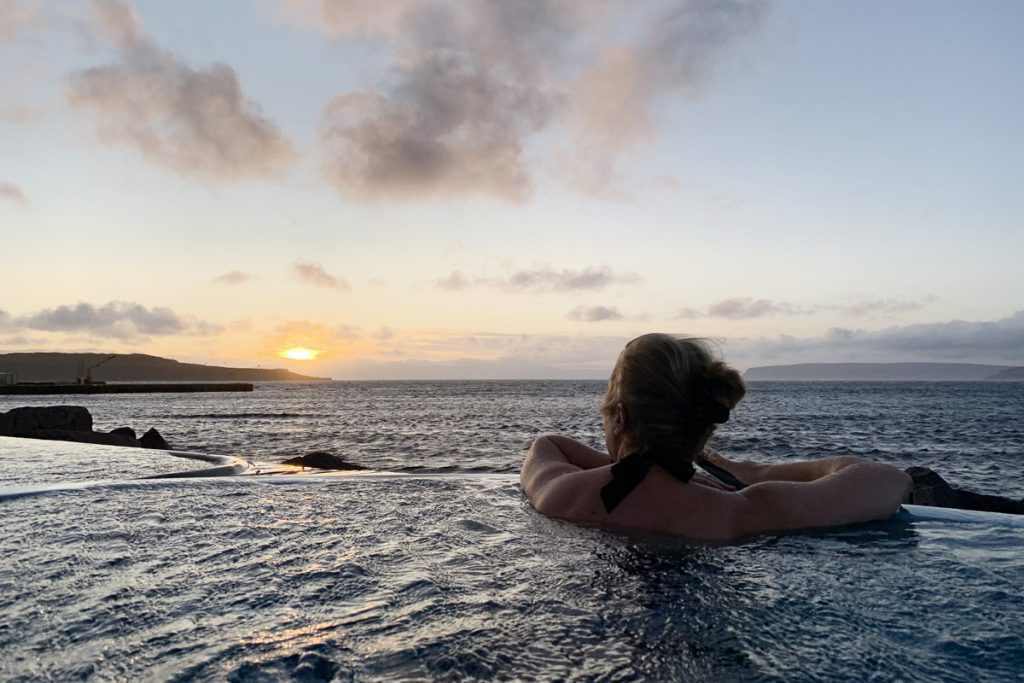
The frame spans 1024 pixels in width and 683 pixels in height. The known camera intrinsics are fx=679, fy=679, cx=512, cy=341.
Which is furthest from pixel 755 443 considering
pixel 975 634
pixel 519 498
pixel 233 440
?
pixel 975 634

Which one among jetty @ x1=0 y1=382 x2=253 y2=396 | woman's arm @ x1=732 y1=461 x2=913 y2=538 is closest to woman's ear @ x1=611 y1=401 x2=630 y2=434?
woman's arm @ x1=732 y1=461 x2=913 y2=538

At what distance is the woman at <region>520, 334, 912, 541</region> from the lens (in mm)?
3303

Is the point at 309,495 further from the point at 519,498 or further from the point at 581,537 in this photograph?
the point at 581,537

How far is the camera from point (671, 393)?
3271 millimetres

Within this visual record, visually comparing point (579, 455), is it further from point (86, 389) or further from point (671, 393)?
point (86, 389)

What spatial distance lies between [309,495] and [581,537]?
227cm

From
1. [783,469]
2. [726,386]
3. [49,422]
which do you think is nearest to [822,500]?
[783,469]

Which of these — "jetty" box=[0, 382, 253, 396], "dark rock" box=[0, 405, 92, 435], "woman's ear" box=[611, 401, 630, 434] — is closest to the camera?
"woman's ear" box=[611, 401, 630, 434]

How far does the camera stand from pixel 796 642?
213cm

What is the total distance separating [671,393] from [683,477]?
50cm

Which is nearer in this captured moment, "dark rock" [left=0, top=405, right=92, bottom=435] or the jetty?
"dark rock" [left=0, top=405, right=92, bottom=435]

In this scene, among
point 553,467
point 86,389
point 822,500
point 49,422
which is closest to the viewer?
point 822,500

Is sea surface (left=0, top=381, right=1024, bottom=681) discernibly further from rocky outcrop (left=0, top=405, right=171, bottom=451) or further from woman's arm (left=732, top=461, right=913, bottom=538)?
rocky outcrop (left=0, top=405, right=171, bottom=451)

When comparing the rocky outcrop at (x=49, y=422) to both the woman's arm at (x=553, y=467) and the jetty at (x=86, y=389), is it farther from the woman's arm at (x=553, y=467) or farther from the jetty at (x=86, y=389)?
the jetty at (x=86, y=389)
